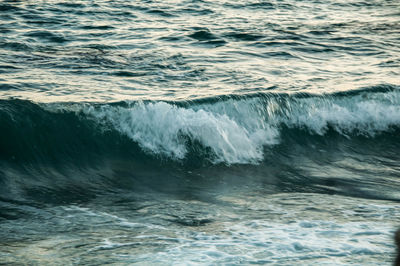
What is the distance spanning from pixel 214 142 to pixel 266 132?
3.39ft

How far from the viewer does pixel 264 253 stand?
19.9 ft

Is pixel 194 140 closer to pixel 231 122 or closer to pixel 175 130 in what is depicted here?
pixel 175 130

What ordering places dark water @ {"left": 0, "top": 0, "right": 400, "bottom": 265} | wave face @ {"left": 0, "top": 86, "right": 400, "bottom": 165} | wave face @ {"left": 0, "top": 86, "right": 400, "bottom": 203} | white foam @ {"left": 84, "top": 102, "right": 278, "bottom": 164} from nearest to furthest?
dark water @ {"left": 0, "top": 0, "right": 400, "bottom": 265}, wave face @ {"left": 0, "top": 86, "right": 400, "bottom": 203}, wave face @ {"left": 0, "top": 86, "right": 400, "bottom": 165}, white foam @ {"left": 84, "top": 102, "right": 278, "bottom": 164}

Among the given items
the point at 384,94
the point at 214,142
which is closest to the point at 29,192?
the point at 214,142

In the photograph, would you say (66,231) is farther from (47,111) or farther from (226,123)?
(226,123)

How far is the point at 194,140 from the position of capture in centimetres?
978

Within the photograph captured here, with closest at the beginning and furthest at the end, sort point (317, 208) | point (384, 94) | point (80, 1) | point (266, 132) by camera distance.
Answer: point (317, 208), point (266, 132), point (384, 94), point (80, 1)

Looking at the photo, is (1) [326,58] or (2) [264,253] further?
(1) [326,58]

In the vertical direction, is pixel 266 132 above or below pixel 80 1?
below

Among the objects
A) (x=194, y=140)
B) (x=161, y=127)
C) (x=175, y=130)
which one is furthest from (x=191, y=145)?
(x=161, y=127)

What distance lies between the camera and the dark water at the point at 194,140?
6.38 m

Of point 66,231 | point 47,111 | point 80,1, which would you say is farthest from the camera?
point 80,1

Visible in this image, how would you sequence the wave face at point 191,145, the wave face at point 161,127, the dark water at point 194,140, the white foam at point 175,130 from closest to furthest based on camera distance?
the dark water at point 194,140 < the wave face at point 191,145 < the wave face at point 161,127 < the white foam at point 175,130

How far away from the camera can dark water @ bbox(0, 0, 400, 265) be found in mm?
6383
